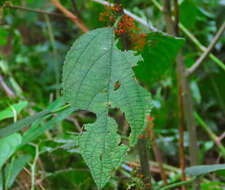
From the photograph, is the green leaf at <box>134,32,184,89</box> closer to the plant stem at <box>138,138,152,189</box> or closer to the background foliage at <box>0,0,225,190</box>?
the background foliage at <box>0,0,225,190</box>

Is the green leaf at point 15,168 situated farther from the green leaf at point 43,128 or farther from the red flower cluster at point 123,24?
the red flower cluster at point 123,24

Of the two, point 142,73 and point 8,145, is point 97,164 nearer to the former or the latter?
point 8,145

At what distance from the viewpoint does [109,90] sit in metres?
0.55

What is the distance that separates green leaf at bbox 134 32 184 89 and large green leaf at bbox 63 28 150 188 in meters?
0.17

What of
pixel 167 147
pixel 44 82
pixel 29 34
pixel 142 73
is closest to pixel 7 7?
pixel 142 73

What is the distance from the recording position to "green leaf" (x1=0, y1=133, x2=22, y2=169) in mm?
570

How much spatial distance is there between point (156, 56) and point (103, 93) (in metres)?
0.30

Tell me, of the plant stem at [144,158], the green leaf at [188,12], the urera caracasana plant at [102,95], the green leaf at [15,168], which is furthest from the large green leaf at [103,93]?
the green leaf at [188,12]

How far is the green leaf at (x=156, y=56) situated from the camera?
2.46ft

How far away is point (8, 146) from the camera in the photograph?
586mm

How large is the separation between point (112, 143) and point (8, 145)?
19 cm

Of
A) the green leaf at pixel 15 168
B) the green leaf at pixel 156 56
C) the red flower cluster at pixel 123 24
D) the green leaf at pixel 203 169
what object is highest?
the red flower cluster at pixel 123 24

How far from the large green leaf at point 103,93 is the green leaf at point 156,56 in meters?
0.17

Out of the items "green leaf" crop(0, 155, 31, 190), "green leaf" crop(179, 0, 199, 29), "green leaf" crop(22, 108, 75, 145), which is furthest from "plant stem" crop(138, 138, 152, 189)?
"green leaf" crop(179, 0, 199, 29)
